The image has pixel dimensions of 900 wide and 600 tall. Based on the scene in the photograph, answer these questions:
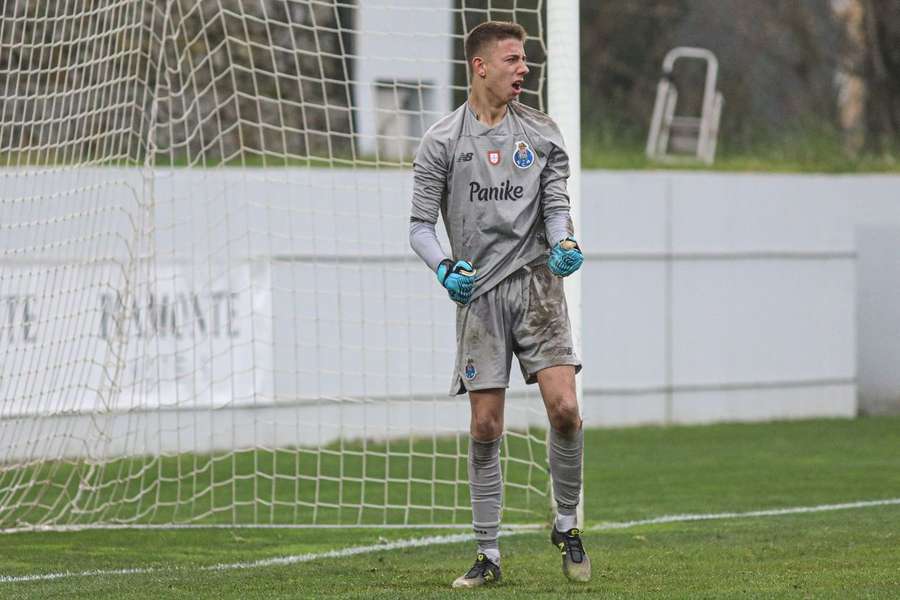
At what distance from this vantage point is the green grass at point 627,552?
6.73 metres

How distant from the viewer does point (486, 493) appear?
6.86 m

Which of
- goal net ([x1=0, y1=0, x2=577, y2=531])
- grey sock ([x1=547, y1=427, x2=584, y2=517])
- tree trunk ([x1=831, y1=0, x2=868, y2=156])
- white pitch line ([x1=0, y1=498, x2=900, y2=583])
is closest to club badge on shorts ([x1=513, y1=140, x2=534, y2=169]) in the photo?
grey sock ([x1=547, y1=427, x2=584, y2=517])

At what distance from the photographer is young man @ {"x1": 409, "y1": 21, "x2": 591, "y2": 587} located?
671 cm

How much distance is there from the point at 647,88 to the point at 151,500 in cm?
2192

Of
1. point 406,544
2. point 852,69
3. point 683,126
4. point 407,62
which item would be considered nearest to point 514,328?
point 406,544

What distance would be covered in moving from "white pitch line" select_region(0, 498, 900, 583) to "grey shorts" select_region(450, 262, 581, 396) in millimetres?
1753

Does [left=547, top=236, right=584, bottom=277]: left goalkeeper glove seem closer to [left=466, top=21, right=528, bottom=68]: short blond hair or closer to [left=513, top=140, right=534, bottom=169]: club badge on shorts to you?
[left=513, top=140, right=534, bottom=169]: club badge on shorts

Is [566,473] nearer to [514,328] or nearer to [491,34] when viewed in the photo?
[514,328]

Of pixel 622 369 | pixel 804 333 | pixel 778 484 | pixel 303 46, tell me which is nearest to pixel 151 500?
pixel 778 484

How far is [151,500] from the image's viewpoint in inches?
426

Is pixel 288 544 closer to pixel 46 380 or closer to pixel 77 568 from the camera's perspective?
pixel 77 568

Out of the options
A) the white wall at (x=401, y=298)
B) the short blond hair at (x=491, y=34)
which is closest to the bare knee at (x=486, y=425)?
the short blond hair at (x=491, y=34)

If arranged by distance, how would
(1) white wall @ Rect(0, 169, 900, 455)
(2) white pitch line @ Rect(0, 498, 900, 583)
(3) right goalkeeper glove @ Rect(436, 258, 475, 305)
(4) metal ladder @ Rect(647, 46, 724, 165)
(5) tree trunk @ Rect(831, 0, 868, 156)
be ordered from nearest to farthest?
1. (3) right goalkeeper glove @ Rect(436, 258, 475, 305)
2. (2) white pitch line @ Rect(0, 498, 900, 583)
3. (1) white wall @ Rect(0, 169, 900, 455)
4. (4) metal ladder @ Rect(647, 46, 724, 165)
5. (5) tree trunk @ Rect(831, 0, 868, 156)

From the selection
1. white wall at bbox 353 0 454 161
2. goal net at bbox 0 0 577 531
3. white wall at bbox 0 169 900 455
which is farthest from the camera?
white wall at bbox 353 0 454 161
